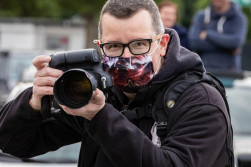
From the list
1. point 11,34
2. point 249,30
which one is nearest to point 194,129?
point 11,34

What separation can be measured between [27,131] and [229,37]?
5.12 metres

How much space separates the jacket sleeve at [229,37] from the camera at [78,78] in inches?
206

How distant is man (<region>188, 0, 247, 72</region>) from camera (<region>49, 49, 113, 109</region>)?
5.24m

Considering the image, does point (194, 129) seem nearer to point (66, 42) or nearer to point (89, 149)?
point (89, 149)

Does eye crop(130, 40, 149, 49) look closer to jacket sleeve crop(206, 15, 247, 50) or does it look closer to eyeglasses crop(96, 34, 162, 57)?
eyeglasses crop(96, 34, 162, 57)

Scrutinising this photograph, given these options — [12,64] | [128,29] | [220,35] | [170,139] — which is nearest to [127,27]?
[128,29]

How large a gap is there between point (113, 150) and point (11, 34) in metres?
22.9

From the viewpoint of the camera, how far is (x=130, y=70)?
2779mm

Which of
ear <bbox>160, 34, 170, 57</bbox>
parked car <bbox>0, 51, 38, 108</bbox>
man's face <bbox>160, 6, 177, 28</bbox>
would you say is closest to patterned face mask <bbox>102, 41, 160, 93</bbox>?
ear <bbox>160, 34, 170, 57</bbox>

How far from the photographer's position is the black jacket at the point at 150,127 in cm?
253

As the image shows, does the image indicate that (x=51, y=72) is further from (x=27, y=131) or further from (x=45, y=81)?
(x=27, y=131)

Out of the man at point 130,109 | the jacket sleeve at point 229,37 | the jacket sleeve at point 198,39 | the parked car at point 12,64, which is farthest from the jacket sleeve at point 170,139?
the parked car at point 12,64

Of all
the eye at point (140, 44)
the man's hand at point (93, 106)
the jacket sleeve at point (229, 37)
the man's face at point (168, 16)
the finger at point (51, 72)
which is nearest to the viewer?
the man's hand at point (93, 106)

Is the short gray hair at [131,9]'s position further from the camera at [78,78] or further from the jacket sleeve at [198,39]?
the jacket sleeve at [198,39]
